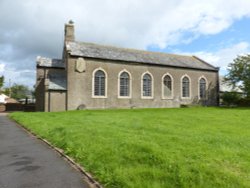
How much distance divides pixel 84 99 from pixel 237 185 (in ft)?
102

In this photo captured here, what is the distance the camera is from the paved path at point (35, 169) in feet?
20.5

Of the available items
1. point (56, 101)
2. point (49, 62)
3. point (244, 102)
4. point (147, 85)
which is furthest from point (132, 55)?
point (244, 102)

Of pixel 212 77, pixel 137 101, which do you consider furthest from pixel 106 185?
pixel 212 77

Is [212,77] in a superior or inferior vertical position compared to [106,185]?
superior

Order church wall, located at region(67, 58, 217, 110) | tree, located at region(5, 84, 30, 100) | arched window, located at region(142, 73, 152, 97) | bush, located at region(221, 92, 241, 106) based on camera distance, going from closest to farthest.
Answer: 1. church wall, located at region(67, 58, 217, 110)
2. arched window, located at region(142, 73, 152, 97)
3. bush, located at region(221, 92, 241, 106)
4. tree, located at region(5, 84, 30, 100)

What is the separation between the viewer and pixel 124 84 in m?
38.8

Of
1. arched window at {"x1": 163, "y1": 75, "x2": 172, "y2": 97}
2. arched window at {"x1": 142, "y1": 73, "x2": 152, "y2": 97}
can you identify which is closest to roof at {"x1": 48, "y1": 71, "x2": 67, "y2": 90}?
arched window at {"x1": 142, "y1": 73, "x2": 152, "y2": 97}

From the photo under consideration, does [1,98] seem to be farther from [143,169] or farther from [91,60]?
[143,169]

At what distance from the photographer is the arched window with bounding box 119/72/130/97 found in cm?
3859

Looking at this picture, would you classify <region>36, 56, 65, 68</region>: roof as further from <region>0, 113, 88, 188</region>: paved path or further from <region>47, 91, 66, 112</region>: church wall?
<region>0, 113, 88, 188</region>: paved path

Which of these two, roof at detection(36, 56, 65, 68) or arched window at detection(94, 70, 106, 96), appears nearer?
arched window at detection(94, 70, 106, 96)

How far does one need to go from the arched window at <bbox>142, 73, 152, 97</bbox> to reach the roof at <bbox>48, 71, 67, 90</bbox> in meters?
11.8

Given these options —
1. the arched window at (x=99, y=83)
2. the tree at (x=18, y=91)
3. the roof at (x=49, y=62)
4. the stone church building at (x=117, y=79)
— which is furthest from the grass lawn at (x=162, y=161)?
the tree at (x=18, y=91)

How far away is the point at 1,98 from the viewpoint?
62.3 metres
